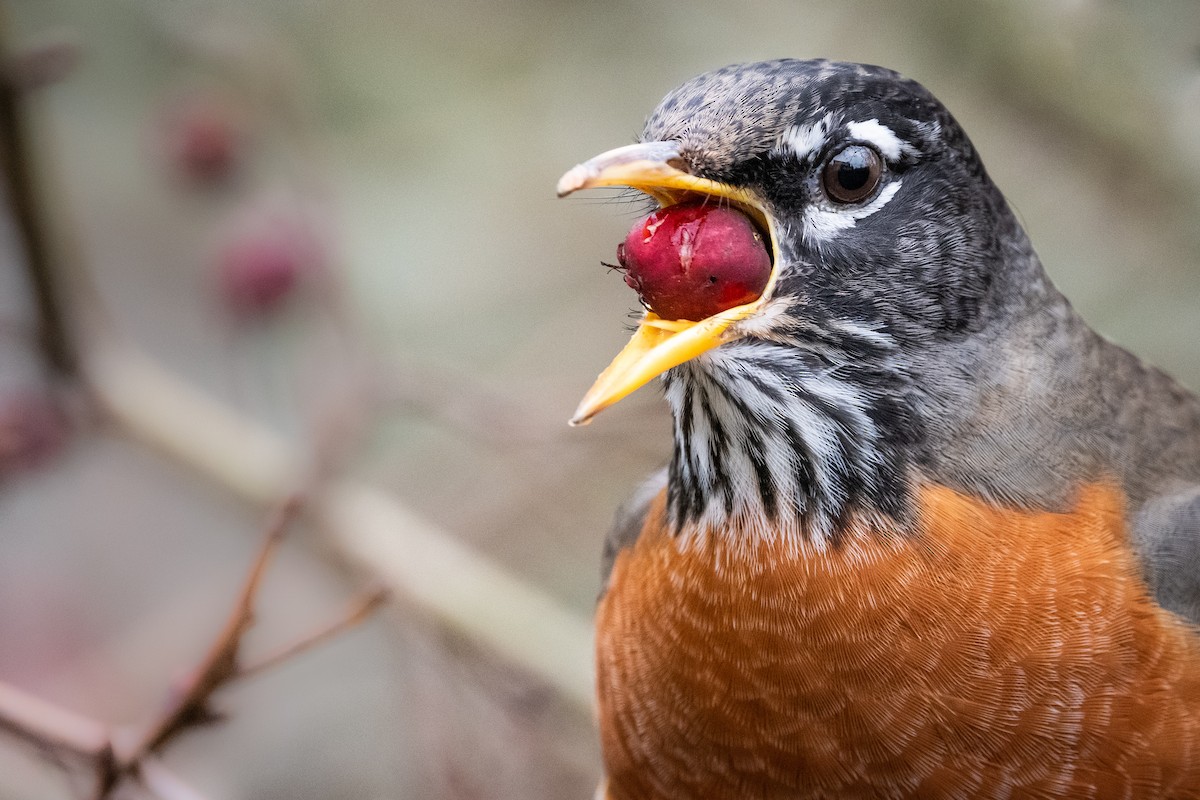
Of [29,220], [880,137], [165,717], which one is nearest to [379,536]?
[29,220]

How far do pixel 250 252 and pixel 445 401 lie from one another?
0.85 metres

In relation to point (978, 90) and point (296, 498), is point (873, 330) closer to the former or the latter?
point (296, 498)

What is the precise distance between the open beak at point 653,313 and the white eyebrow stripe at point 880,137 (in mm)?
229

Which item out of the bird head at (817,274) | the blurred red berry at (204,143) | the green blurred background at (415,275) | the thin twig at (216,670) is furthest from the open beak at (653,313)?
the blurred red berry at (204,143)

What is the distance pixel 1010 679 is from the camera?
207 cm

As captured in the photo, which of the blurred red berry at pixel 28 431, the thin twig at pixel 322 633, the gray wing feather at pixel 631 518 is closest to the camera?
the thin twig at pixel 322 633

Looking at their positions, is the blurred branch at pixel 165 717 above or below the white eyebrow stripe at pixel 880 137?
below

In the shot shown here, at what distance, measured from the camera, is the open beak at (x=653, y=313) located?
1.83 metres

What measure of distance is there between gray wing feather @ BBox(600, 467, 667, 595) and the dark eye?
0.88 m

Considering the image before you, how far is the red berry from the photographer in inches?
77.7

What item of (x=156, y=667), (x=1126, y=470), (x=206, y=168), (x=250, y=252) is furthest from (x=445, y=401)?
(x=156, y=667)

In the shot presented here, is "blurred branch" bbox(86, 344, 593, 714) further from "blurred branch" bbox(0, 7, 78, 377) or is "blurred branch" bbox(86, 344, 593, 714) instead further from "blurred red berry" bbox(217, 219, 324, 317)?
"blurred red berry" bbox(217, 219, 324, 317)

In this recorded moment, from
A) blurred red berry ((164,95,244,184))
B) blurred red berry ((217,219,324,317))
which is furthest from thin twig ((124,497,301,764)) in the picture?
blurred red berry ((164,95,244,184))

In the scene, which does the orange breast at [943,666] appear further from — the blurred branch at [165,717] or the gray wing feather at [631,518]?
the blurred branch at [165,717]
